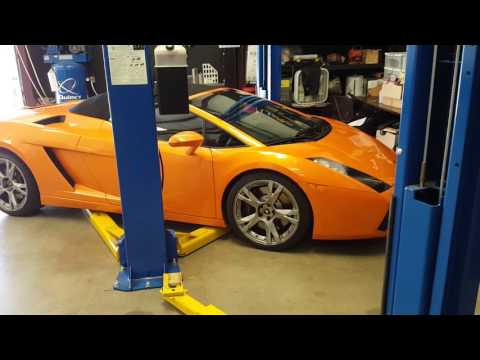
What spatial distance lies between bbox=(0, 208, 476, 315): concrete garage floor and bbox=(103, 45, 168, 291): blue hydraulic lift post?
17 centimetres

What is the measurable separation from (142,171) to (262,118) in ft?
4.16

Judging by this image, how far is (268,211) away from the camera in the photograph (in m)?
3.12

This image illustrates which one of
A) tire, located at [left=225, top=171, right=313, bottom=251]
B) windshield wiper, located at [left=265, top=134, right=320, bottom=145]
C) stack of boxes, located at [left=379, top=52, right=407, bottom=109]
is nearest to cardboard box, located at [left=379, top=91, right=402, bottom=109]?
stack of boxes, located at [left=379, top=52, right=407, bottom=109]

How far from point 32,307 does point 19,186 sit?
1.47m

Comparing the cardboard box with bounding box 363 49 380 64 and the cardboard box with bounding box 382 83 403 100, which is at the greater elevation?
the cardboard box with bounding box 363 49 380 64

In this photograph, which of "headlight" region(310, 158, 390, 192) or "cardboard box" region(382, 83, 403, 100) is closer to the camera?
"headlight" region(310, 158, 390, 192)

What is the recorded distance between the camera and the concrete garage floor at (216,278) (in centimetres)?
265

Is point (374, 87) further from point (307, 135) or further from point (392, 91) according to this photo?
point (307, 135)

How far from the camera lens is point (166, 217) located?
3.48 m

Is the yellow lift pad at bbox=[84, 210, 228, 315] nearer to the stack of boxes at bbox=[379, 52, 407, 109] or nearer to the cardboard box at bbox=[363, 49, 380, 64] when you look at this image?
the stack of boxes at bbox=[379, 52, 407, 109]

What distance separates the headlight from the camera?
116 inches
